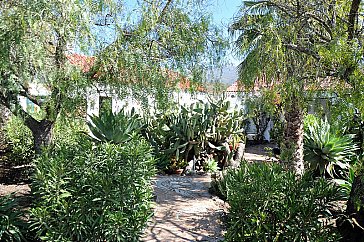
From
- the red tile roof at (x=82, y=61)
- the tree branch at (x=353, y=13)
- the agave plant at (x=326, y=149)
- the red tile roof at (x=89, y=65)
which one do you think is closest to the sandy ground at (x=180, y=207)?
the red tile roof at (x=89, y=65)

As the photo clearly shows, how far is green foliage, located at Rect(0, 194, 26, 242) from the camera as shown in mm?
4352

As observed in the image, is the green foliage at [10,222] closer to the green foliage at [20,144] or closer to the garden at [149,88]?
the garden at [149,88]

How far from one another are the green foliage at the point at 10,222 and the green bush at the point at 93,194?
0.32 m

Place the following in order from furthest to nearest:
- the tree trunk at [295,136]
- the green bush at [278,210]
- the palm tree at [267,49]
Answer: the tree trunk at [295,136] < the palm tree at [267,49] < the green bush at [278,210]

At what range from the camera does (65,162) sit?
4551mm

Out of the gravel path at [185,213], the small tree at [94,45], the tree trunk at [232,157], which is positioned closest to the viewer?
the small tree at [94,45]

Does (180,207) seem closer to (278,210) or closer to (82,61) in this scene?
(278,210)

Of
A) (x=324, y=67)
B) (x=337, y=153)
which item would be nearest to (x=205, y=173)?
(x=337, y=153)

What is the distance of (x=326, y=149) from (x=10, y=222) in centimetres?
738

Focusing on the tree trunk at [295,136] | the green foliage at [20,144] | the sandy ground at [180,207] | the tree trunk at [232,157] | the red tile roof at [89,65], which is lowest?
the sandy ground at [180,207]

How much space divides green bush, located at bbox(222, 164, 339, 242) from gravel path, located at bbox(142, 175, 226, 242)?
4.02 feet

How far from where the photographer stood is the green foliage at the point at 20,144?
8828mm

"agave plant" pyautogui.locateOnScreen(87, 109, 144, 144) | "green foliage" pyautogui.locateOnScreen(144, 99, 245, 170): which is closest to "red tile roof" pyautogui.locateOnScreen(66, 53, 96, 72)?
"agave plant" pyautogui.locateOnScreen(87, 109, 144, 144)

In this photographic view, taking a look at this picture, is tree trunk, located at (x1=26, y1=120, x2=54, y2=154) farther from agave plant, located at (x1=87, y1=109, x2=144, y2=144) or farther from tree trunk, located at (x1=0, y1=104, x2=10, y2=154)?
tree trunk, located at (x1=0, y1=104, x2=10, y2=154)
